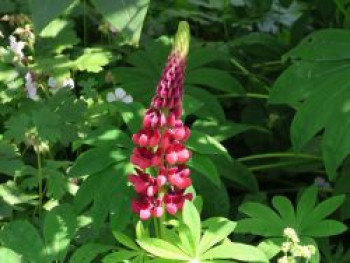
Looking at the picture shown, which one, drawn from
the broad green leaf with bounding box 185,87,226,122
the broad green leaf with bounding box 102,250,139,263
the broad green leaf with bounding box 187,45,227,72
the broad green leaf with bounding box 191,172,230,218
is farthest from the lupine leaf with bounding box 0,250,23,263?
the broad green leaf with bounding box 187,45,227,72

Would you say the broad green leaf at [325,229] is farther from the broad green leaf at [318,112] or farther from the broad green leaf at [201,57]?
the broad green leaf at [201,57]

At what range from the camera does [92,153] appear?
1.93m

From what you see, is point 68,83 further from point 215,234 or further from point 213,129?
point 215,234

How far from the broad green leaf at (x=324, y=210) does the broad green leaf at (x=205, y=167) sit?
12.0 inches

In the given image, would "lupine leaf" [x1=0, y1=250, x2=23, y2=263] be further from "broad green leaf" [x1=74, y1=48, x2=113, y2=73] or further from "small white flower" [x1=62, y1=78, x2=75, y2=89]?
"broad green leaf" [x1=74, y1=48, x2=113, y2=73]

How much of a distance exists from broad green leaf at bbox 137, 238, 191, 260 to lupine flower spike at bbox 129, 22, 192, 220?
66mm

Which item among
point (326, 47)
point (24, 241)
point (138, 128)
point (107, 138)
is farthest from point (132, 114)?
point (326, 47)

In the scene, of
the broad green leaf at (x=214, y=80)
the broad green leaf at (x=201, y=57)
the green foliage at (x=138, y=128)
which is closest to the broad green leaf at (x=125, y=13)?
the green foliage at (x=138, y=128)

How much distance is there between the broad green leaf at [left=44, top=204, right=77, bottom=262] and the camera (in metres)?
1.81

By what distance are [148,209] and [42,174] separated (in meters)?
0.63

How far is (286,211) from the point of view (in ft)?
6.66

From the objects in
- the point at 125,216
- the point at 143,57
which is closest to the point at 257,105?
the point at 143,57

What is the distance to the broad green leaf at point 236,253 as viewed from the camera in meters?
1.60

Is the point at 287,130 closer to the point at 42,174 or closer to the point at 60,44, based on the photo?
the point at 60,44
